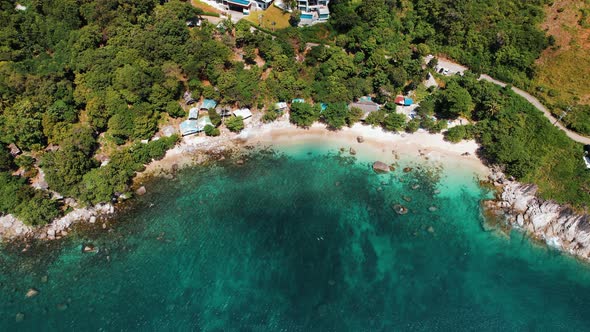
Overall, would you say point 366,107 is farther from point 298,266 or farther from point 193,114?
point 298,266

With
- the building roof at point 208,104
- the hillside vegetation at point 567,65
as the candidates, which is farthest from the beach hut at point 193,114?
the hillside vegetation at point 567,65

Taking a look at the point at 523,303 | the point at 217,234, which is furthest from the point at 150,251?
the point at 523,303

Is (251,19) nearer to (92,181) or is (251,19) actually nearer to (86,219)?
(92,181)

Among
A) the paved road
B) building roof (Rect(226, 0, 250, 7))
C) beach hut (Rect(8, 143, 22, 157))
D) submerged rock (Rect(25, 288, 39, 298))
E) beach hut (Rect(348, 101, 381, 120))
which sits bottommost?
submerged rock (Rect(25, 288, 39, 298))

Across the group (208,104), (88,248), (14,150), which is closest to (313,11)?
(208,104)

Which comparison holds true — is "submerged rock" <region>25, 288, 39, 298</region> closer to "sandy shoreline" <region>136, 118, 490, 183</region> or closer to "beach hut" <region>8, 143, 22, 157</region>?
"sandy shoreline" <region>136, 118, 490, 183</region>

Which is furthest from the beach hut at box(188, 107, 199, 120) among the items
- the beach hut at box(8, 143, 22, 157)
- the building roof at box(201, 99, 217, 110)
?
the beach hut at box(8, 143, 22, 157)
